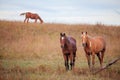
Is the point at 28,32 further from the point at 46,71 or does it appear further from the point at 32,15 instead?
the point at 46,71

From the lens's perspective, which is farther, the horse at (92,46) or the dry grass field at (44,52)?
the horse at (92,46)

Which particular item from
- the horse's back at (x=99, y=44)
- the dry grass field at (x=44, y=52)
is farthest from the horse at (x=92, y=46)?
the dry grass field at (x=44, y=52)

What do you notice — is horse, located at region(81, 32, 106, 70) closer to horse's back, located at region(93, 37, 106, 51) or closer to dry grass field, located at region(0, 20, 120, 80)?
horse's back, located at region(93, 37, 106, 51)

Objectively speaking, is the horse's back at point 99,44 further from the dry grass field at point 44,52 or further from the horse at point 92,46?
the dry grass field at point 44,52

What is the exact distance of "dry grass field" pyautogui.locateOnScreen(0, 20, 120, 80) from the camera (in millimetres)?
9125

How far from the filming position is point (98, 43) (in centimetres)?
1116

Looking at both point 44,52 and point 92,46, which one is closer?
point 92,46

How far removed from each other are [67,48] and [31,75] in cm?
221

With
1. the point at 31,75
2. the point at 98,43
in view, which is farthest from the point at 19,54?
the point at 31,75

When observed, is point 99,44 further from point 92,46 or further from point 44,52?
point 44,52

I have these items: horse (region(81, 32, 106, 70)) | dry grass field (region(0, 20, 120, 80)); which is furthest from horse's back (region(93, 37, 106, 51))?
dry grass field (region(0, 20, 120, 80))

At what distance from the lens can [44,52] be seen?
14.2 meters

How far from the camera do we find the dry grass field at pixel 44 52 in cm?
912

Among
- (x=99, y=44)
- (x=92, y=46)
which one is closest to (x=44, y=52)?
(x=99, y=44)
